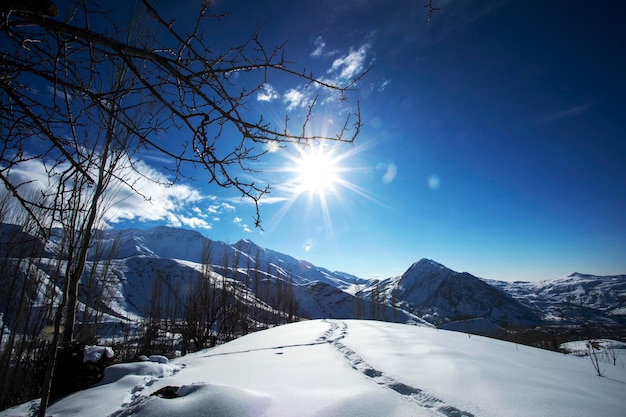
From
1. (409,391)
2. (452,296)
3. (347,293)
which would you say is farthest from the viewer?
(452,296)

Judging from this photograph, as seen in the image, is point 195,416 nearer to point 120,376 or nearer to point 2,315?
point 120,376

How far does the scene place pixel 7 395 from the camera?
657cm

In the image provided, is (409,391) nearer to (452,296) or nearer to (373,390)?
(373,390)

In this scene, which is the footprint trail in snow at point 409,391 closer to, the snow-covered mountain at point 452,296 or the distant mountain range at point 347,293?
the distant mountain range at point 347,293

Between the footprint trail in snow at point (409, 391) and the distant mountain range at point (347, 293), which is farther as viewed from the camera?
the distant mountain range at point (347, 293)

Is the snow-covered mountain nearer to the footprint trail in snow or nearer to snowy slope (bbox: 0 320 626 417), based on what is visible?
snowy slope (bbox: 0 320 626 417)

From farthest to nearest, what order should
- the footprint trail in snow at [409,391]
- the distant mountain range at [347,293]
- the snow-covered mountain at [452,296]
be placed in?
the snow-covered mountain at [452,296] < the distant mountain range at [347,293] < the footprint trail in snow at [409,391]

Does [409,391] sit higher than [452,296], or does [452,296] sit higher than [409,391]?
[409,391]

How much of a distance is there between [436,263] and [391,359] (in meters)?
202

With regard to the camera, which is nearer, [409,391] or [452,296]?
[409,391]

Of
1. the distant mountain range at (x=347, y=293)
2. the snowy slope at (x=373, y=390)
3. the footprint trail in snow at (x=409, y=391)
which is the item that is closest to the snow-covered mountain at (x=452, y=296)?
the distant mountain range at (x=347, y=293)

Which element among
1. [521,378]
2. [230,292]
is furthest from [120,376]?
[230,292]

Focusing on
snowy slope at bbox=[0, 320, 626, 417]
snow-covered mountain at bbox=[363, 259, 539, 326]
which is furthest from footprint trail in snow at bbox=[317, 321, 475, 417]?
snow-covered mountain at bbox=[363, 259, 539, 326]

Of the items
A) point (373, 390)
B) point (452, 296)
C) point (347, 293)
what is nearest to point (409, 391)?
point (373, 390)
